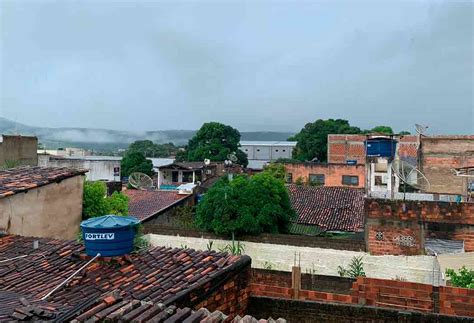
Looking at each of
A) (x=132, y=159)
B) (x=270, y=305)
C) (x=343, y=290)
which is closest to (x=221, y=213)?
(x=343, y=290)

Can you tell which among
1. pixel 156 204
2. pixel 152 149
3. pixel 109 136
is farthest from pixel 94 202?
pixel 109 136

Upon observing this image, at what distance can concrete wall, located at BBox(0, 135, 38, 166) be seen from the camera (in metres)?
15.9

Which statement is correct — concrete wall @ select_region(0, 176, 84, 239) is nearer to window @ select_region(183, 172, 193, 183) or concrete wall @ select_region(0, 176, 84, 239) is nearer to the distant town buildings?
window @ select_region(183, 172, 193, 183)

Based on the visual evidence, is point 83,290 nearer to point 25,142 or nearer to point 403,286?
point 403,286

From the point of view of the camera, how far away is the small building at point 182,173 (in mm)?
37125

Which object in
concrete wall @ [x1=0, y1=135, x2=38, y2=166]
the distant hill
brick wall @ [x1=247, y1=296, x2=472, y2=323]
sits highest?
the distant hill

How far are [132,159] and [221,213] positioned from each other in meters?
33.2

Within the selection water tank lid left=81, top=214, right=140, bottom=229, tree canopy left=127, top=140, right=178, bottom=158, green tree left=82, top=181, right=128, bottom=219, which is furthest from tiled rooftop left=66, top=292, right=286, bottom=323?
tree canopy left=127, top=140, right=178, bottom=158

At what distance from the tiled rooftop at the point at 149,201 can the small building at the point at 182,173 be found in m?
12.8

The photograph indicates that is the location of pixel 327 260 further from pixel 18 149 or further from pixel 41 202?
pixel 18 149

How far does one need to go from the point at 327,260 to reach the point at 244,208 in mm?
3331

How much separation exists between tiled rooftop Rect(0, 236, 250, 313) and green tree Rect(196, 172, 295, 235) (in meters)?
8.32

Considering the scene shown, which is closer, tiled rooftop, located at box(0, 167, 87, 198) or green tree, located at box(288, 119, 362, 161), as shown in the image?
tiled rooftop, located at box(0, 167, 87, 198)

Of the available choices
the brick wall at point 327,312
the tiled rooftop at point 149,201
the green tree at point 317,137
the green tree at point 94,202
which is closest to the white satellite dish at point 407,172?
the brick wall at point 327,312
